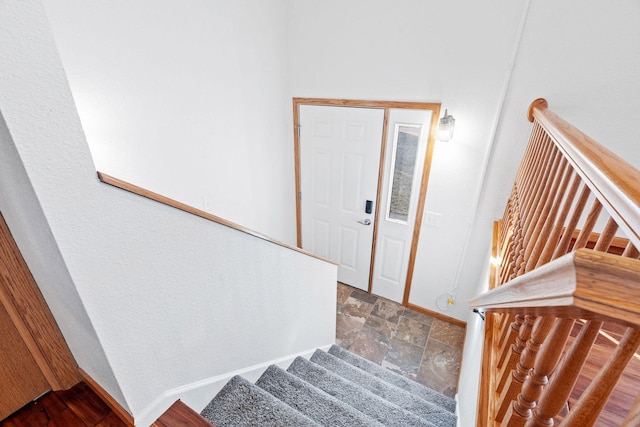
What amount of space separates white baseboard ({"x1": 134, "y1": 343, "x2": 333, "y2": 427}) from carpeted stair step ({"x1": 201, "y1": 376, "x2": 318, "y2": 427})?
45 mm

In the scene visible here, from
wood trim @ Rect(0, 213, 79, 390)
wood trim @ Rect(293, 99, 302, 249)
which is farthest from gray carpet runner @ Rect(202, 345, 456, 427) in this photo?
wood trim @ Rect(293, 99, 302, 249)

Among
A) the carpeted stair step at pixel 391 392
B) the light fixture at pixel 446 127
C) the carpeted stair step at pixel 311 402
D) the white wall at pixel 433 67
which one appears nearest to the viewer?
the carpeted stair step at pixel 311 402

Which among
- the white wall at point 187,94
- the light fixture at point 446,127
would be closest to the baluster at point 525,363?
the light fixture at point 446,127

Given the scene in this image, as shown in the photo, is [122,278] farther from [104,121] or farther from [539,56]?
[539,56]

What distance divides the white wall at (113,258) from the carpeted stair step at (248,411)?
0.36 feet

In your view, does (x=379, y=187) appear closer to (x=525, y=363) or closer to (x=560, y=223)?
(x=560, y=223)

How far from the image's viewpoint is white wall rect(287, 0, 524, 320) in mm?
2104

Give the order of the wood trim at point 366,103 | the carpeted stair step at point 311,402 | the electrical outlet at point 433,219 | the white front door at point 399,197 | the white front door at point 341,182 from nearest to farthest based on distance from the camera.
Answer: the carpeted stair step at point 311,402 → the wood trim at point 366,103 → the white front door at point 399,197 → the electrical outlet at point 433,219 → the white front door at point 341,182

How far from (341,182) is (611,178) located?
261 cm

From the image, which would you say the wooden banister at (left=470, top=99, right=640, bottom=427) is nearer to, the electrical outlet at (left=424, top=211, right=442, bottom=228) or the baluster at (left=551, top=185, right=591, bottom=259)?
the baluster at (left=551, top=185, right=591, bottom=259)

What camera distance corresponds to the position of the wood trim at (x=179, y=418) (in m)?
1.09

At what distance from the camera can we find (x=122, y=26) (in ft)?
5.18

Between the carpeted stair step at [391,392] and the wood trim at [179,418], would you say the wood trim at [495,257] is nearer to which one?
the carpeted stair step at [391,392]

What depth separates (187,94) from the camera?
2010mm
